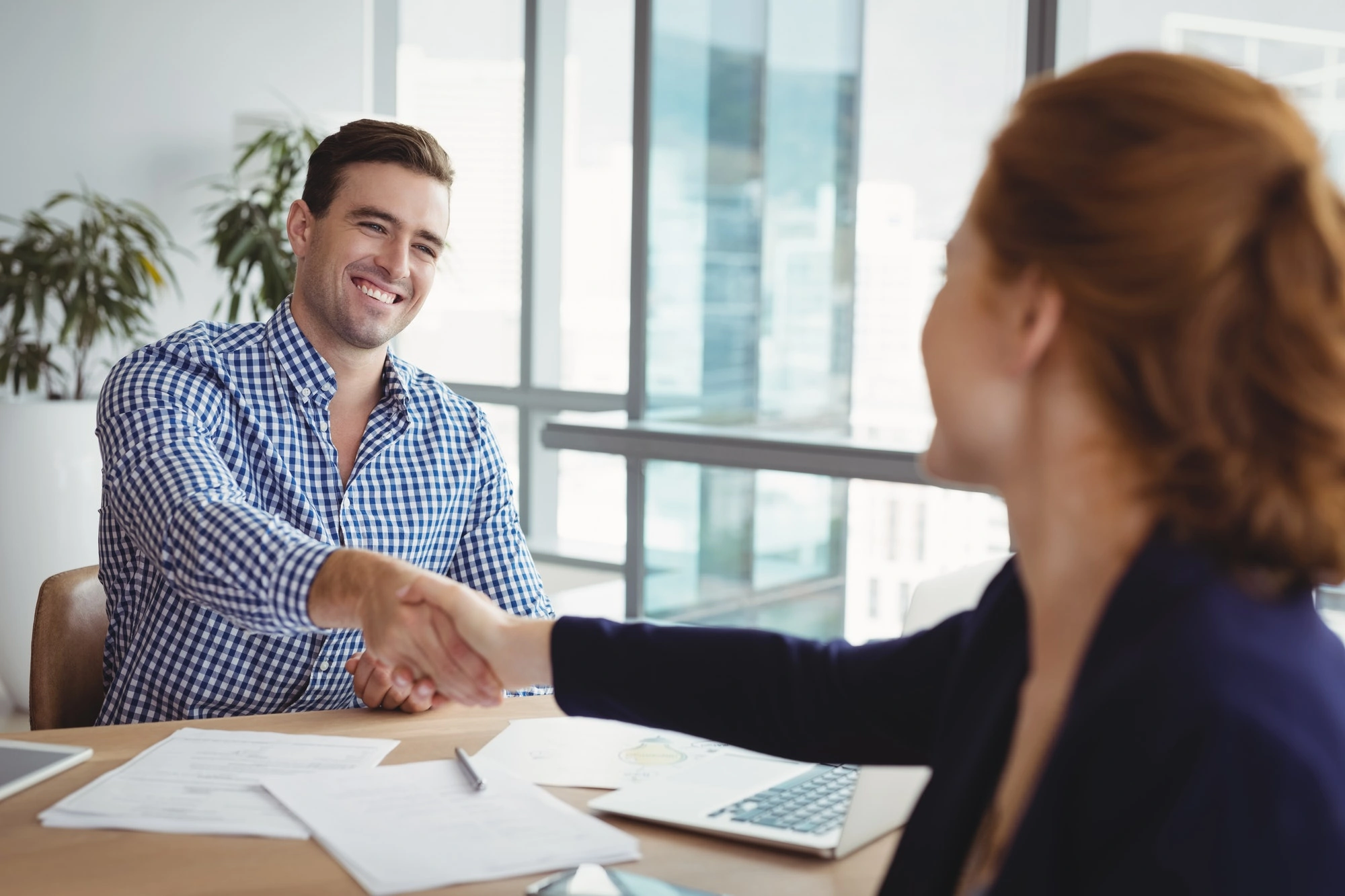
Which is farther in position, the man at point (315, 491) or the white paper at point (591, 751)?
the man at point (315, 491)

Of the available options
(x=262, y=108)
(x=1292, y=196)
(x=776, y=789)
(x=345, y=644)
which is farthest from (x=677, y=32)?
(x=1292, y=196)

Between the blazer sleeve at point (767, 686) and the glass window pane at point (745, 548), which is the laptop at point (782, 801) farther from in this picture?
the glass window pane at point (745, 548)

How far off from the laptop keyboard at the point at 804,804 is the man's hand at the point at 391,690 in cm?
46

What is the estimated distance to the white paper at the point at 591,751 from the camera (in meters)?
1.30

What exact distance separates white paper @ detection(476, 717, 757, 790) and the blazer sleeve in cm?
13

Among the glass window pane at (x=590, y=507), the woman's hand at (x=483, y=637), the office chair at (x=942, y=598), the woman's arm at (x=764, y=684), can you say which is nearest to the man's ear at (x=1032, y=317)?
the woman's arm at (x=764, y=684)

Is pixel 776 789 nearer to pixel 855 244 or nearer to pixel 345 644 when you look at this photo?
pixel 345 644

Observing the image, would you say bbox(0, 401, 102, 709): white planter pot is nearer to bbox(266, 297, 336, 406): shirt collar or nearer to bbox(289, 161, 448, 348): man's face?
bbox(289, 161, 448, 348): man's face

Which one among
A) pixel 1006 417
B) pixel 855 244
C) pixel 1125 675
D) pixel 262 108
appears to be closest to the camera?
pixel 1125 675

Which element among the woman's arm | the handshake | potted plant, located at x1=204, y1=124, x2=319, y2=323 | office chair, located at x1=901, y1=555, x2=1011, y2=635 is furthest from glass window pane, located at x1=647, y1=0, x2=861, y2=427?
the woman's arm

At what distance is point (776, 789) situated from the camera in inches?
49.2

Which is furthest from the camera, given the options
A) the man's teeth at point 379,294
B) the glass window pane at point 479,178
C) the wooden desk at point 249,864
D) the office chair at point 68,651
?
the glass window pane at point 479,178

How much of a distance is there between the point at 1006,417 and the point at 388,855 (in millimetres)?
661

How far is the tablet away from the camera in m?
1.23
